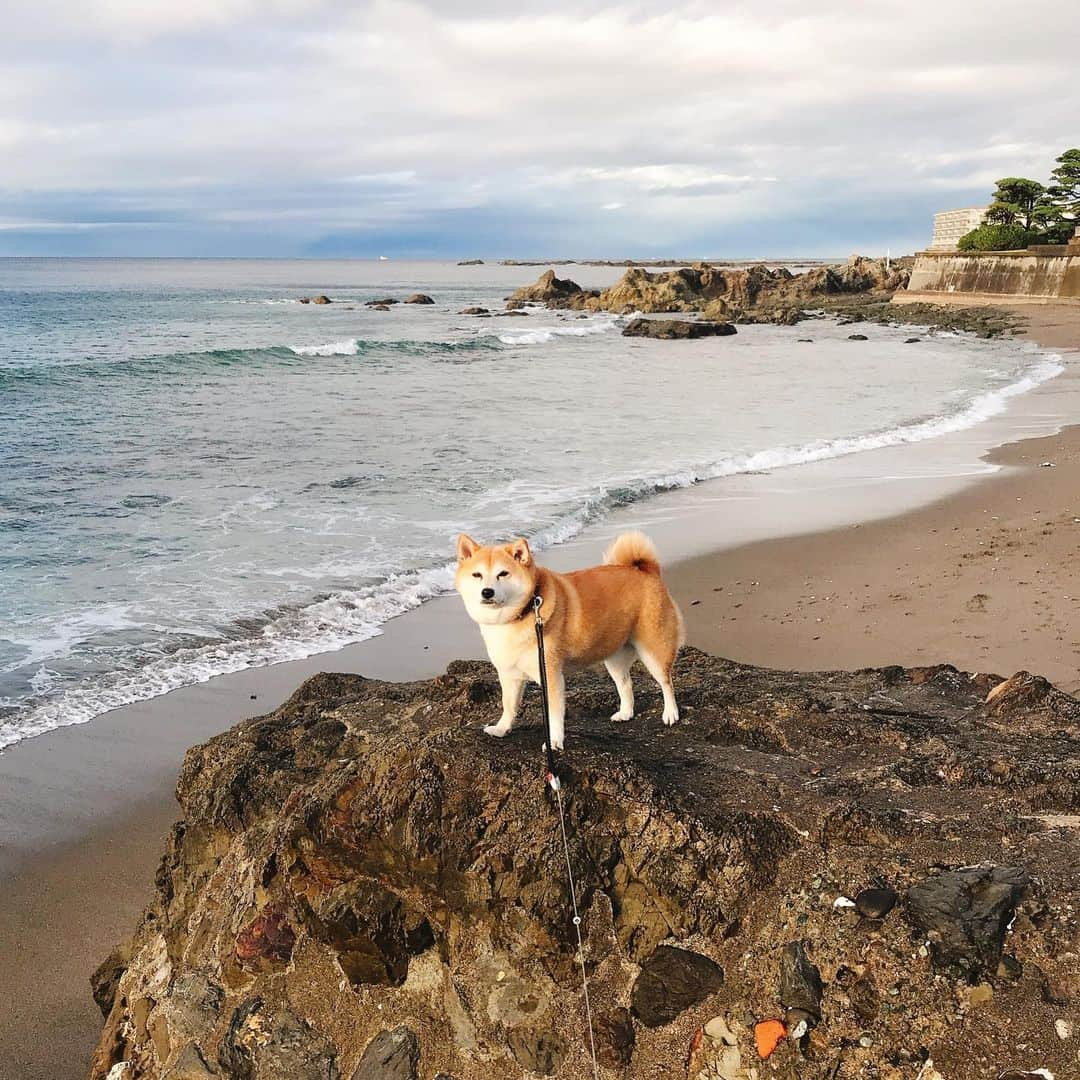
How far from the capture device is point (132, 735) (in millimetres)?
7488

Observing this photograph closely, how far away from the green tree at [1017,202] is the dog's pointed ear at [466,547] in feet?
230

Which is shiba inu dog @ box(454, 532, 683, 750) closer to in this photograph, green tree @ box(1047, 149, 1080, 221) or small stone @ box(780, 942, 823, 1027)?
small stone @ box(780, 942, 823, 1027)

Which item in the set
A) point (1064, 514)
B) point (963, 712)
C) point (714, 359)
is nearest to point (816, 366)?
point (714, 359)

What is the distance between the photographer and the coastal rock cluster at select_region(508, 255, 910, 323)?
77.8 meters

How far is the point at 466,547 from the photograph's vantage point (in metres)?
4.44

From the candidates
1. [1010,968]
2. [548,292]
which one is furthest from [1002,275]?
[1010,968]

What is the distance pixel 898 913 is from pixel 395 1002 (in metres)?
1.84

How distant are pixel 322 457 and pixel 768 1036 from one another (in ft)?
55.9

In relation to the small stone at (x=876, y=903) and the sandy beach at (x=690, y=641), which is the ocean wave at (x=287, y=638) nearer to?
the sandy beach at (x=690, y=641)

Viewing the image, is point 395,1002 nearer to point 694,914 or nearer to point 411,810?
point 411,810

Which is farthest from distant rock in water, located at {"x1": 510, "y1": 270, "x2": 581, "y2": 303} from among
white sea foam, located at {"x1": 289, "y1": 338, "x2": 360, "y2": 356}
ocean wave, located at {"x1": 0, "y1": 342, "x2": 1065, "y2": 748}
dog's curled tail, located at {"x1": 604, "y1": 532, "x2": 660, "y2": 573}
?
dog's curled tail, located at {"x1": 604, "y1": 532, "x2": 660, "y2": 573}

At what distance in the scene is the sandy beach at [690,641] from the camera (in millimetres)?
5184

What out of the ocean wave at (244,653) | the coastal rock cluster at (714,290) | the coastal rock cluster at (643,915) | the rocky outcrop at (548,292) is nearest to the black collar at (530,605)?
the coastal rock cluster at (643,915)

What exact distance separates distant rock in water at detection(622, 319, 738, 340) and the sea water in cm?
752
